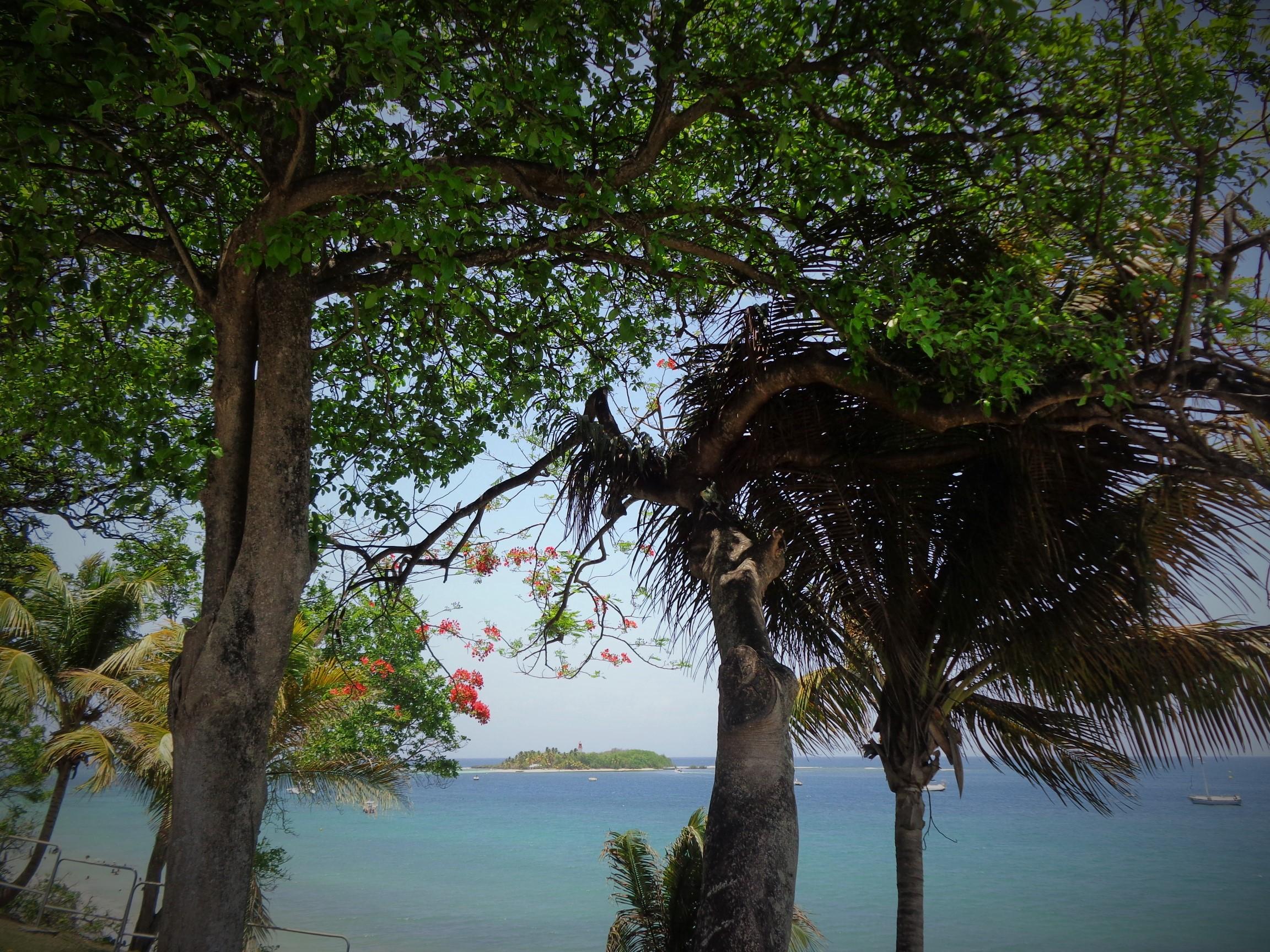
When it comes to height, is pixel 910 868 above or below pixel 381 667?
below

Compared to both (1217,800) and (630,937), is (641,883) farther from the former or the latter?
(1217,800)

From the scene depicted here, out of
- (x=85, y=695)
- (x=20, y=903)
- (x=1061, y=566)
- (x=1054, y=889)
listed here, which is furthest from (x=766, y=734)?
(x=1054, y=889)

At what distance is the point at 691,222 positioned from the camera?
5.53m

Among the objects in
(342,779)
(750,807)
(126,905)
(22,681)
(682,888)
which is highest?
(22,681)

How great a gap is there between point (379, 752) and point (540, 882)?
94.9 feet

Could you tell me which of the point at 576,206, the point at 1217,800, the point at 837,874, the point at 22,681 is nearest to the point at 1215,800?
the point at 1217,800

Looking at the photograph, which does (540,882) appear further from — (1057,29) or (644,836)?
(1057,29)

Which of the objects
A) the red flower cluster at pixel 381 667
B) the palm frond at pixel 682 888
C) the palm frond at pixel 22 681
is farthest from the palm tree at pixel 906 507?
the palm frond at pixel 22 681

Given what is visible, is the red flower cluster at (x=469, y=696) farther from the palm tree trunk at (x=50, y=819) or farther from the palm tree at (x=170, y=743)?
the palm tree trunk at (x=50, y=819)

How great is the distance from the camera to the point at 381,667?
485 inches

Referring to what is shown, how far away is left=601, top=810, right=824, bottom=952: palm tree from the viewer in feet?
27.0

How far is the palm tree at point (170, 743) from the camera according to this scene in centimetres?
1088

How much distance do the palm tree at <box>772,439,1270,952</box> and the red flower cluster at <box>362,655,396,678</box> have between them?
7.98 metres

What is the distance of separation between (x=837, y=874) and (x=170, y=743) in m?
35.3
